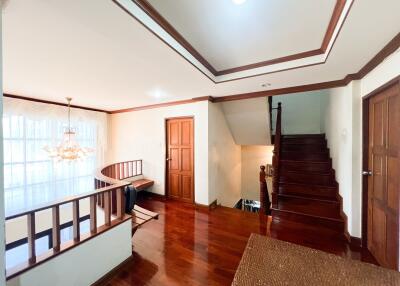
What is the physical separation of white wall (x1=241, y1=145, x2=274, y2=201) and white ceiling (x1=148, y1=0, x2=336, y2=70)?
4480 millimetres

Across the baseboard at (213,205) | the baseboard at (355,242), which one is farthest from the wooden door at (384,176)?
the baseboard at (213,205)

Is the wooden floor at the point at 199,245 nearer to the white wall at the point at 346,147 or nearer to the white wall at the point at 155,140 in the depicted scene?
the white wall at the point at 346,147

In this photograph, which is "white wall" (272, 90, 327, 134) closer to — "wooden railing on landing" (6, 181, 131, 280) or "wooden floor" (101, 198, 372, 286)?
Result: "wooden floor" (101, 198, 372, 286)

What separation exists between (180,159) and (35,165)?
9.87 feet

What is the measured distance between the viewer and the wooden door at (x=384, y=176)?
1.72m

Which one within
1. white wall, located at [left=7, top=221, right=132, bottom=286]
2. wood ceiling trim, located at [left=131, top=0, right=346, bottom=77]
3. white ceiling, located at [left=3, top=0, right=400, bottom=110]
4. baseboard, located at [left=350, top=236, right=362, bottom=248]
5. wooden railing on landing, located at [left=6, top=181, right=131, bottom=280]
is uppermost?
wood ceiling trim, located at [left=131, top=0, right=346, bottom=77]

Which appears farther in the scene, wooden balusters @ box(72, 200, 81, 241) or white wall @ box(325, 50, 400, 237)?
white wall @ box(325, 50, 400, 237)

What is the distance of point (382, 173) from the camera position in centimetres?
197

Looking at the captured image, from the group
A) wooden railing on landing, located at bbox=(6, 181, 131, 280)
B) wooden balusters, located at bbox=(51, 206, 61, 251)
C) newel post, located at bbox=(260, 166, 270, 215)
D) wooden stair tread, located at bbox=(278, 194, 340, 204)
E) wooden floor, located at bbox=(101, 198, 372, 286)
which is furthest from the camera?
newel post, located at bbox=(260, 166, 270, 215)

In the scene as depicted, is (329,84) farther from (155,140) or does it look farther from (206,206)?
(155,140)

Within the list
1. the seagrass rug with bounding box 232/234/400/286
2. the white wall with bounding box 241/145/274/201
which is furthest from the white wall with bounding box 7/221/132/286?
the white wall with bounding box 241/145/274/201

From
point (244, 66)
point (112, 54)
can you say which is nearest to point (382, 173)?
point (244, 66)

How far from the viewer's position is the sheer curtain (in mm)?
3443

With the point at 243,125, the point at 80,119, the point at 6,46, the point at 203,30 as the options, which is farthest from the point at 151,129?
the point at 203,30
